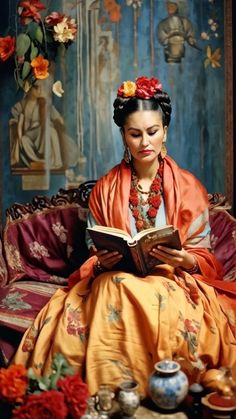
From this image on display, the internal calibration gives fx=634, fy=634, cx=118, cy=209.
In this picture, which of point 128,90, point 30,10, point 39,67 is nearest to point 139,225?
point 128,90

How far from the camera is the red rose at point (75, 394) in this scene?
7.16 feet

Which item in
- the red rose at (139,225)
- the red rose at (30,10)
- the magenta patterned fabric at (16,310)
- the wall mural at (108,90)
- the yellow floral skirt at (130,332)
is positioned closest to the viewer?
the yellow floral skirt at (130,332)

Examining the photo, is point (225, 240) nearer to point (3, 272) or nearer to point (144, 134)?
point (144, 134)

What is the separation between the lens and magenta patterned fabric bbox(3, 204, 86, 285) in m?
3.27

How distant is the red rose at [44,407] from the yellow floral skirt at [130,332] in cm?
21

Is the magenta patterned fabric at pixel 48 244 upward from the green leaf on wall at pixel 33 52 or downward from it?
downward

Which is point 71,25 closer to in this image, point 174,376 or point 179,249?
point 179,249

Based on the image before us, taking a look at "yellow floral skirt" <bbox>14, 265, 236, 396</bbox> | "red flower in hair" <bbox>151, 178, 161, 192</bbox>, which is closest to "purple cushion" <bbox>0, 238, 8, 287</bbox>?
"yellow floral skirt" <bbox>14, 265, 236, 396</bbox>

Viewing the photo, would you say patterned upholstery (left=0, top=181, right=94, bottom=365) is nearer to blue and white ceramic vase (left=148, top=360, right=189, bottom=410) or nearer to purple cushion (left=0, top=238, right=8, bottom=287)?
purple cushion (left=0, top=238, right=8, bottom=287)

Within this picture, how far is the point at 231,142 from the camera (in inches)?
144

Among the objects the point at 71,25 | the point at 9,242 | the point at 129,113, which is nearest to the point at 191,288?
the point at 129,113

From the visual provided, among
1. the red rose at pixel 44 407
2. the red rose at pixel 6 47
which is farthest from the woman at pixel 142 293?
the red rose at pixel 6 47

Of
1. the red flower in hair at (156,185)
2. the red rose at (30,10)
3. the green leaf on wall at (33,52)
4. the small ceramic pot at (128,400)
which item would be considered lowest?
the small ceramic pot at (128,400)

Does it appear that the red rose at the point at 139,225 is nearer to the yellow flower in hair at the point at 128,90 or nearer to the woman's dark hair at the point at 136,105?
the woman's dark hair at the point at 136,105
